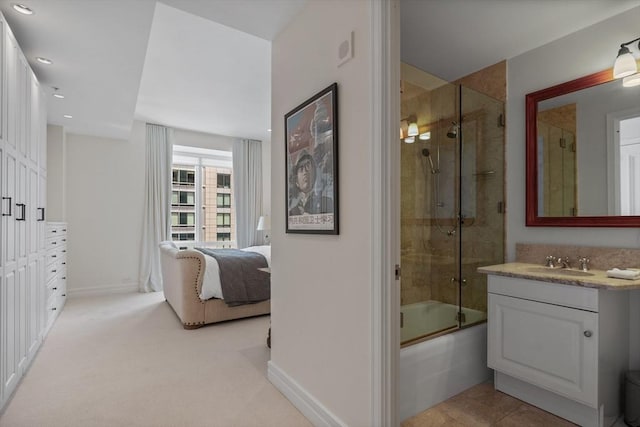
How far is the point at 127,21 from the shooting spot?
2.16 meters

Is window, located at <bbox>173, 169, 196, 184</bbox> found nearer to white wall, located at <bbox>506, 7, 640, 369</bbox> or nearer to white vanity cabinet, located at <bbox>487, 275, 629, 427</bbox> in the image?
white wall, located at <bbox>506, 7, 640, 369</bbox>

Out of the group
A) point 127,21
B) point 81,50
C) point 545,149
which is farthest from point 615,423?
point 81,50

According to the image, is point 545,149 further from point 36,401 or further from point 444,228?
point 36,401

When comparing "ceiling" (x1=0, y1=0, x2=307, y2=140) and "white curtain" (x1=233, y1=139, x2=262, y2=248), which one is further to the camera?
"white curtain" (x1=233, y1=139, x2=262, y2=248)

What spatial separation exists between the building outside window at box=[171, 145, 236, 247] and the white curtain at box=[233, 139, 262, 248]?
0.24m

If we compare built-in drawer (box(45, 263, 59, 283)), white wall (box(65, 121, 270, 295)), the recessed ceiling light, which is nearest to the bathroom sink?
the recessed ceiling light

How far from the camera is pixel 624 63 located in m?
1.95

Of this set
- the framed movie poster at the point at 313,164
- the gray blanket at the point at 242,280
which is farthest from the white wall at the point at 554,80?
the gray blanket at the point at 242,280

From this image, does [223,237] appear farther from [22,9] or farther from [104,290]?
[22,9]

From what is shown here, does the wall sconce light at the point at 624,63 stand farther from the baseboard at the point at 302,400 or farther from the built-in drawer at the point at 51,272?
the built-in drawer at the point at 51,272

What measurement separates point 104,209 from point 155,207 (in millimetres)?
713

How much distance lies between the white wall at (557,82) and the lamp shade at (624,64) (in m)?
0.19

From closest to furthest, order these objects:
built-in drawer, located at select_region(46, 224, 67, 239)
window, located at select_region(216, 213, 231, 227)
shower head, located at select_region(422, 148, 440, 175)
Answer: shower head, located at select_region(422, 148, 440, 175) → built-in drawer, located at select_region(46, 224, 67, 239) → window, located at select_region(216, 213, 231, 227)

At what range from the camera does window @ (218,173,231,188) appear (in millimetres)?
6430
